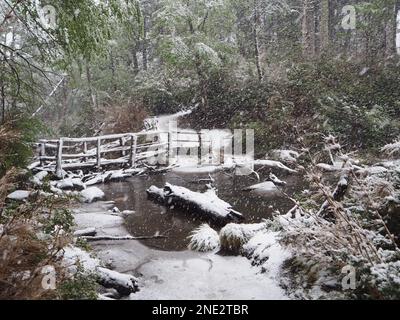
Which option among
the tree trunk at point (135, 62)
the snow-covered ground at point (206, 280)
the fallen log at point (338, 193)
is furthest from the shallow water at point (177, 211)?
the tree trunk at point (135, 62)

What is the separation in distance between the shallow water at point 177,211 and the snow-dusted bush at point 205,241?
19cm

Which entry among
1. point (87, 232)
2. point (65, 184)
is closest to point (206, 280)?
point (87, 232)

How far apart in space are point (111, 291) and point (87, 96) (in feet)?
59.6

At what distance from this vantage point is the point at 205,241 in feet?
19.3

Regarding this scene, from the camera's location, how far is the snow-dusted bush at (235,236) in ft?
18.8

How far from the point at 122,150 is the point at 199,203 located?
6.34m

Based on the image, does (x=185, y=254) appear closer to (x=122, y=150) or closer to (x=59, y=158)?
(x=59, y=158)

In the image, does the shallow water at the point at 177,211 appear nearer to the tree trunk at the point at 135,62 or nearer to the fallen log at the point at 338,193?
the fallen log at the point at 338,193

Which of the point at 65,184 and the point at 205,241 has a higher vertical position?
the point at 65,184

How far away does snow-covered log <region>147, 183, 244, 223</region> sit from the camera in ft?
23.0

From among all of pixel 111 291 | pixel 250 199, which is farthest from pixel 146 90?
pixel 111 291

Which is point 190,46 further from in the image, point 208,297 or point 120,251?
point 208,297

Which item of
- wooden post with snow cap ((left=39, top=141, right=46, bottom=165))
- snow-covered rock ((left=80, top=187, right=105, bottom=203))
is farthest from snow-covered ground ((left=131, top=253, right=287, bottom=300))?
wooden post with snow cap ((left=39, top=141, right=46, bottom=165))

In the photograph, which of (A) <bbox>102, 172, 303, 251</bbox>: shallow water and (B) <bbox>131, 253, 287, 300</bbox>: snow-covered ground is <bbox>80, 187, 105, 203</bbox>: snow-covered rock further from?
(B) <bbox>131, 253, 287, 300</bbox>: snow-covered ground
